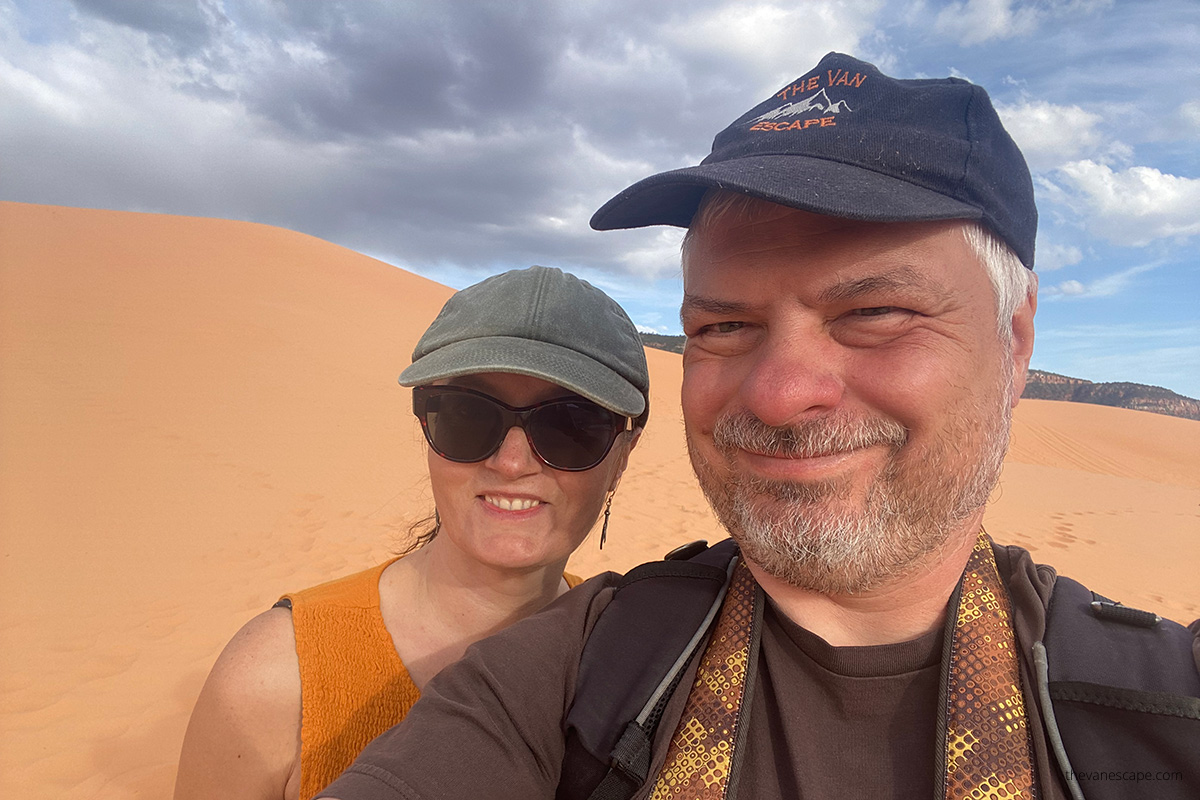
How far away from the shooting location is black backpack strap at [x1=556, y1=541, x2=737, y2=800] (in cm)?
116

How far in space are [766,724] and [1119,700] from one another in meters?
0.59

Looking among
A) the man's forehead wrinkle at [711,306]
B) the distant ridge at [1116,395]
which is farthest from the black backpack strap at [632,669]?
the distant ridge at [1116,395]

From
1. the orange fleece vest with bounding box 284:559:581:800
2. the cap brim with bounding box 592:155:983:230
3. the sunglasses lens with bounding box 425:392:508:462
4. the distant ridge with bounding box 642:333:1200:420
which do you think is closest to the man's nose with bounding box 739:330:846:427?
the cap brim with bounding box 592:155:983:230

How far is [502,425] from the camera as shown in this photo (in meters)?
1.74

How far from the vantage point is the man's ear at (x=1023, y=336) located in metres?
1.44

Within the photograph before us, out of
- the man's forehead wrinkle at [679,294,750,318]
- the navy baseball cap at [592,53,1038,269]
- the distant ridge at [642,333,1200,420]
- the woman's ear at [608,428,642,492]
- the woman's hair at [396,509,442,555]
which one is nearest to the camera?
the navy baseball cap at [592,53,1038,269]

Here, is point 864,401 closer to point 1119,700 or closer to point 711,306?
point 711,306

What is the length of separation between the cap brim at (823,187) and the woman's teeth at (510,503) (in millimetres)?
935

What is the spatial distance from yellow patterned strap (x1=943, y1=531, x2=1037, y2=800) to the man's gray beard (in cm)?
15

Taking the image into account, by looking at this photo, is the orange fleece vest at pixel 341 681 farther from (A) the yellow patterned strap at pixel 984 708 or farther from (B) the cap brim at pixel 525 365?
(A) the yellow patterned strap at pixel 984 708

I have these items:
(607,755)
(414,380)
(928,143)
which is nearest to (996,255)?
(928,143)

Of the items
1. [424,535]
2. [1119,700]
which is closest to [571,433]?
[424,535]

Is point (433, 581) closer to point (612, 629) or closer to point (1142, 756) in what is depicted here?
point (612, 629)

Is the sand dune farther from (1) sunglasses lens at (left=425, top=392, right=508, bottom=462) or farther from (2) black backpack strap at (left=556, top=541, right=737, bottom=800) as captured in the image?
(2) black backpack strap at (left=556, top=541, right=737, bottom=800)
